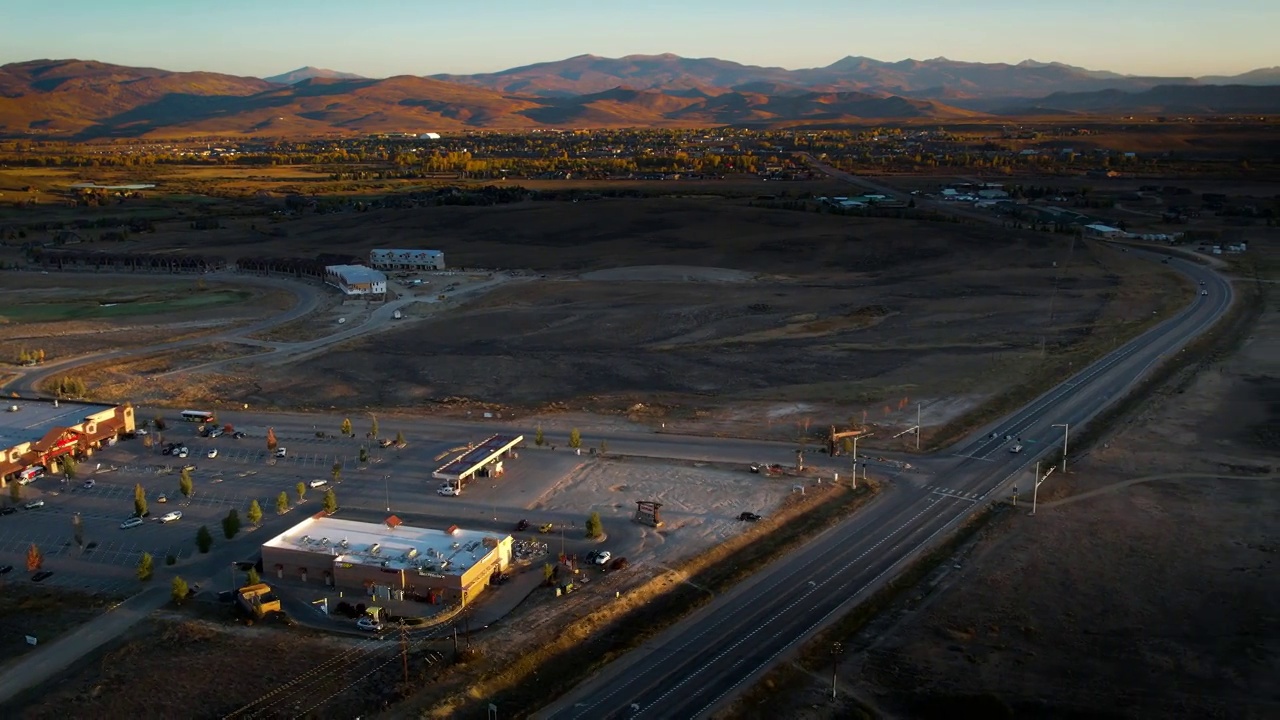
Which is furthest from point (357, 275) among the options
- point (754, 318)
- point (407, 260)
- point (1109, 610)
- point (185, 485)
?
point (1109, 610)

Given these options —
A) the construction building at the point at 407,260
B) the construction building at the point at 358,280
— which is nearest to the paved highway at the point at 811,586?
the construction building at the point at 358,280

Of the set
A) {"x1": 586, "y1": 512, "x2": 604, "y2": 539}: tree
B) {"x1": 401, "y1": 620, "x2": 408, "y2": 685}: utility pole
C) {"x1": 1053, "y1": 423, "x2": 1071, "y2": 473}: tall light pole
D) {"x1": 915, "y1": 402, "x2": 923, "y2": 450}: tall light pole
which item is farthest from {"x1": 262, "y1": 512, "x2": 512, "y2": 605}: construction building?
{"x1": 1053, "y1": 423, "x2": 1071, "y2": 473}: tall light pole

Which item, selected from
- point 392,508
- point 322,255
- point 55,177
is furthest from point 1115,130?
point 392,508

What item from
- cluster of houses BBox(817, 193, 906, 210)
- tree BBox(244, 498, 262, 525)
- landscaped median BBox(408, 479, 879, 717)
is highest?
cluster of houses BBox(817, 193, 906, 210)

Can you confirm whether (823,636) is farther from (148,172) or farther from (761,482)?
(148,172)

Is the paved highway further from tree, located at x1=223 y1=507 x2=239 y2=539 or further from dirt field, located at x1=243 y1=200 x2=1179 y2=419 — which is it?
tree, located at x1=223 y1=507 x2=239 y2=539

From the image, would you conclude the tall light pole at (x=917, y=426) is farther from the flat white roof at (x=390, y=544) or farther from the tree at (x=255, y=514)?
the tree at (x=255, y=514)

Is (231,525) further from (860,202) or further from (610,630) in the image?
(860,202)
